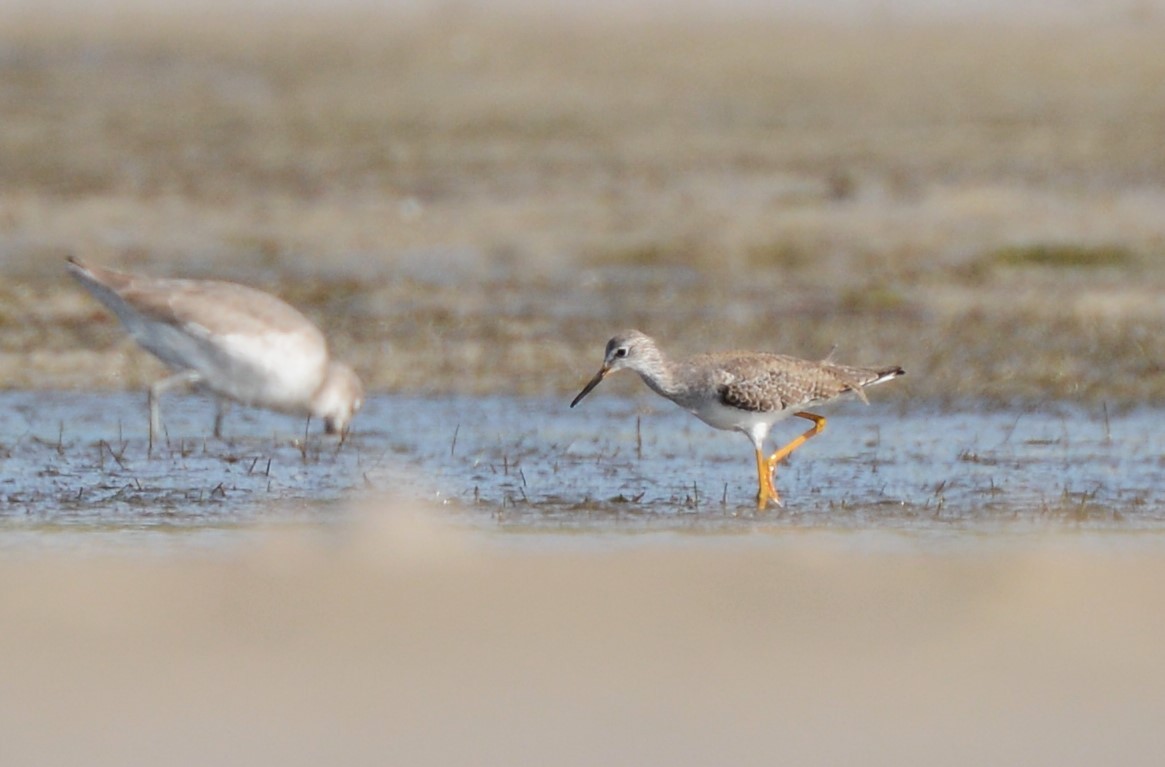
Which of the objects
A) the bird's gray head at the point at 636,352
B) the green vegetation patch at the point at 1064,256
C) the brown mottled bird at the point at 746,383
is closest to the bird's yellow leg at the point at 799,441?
the brown mottled bird at the point at 746,383

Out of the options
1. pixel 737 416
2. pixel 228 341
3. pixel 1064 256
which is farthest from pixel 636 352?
pixel 1064 256

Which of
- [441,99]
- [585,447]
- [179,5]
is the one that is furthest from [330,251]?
A: [179,5]

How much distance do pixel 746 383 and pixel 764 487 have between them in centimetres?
67

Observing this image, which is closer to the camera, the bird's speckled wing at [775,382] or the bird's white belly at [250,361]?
the bird's speckled wing at [775,382]

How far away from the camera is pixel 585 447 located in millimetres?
10711

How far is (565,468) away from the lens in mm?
10102

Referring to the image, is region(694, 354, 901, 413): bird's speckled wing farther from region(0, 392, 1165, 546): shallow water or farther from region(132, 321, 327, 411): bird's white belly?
region(132, 321, 327, 411): bird's white belly

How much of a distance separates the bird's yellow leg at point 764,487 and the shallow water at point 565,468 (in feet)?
0.20

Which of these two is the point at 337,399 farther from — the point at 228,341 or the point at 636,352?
the point at 636,352

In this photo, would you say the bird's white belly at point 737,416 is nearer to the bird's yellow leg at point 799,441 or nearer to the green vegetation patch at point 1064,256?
the bird's yellow leg at point 799,441

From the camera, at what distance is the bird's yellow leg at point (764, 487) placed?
9219 millimetres

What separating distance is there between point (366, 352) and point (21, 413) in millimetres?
2815

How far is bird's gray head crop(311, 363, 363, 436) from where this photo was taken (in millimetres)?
10391

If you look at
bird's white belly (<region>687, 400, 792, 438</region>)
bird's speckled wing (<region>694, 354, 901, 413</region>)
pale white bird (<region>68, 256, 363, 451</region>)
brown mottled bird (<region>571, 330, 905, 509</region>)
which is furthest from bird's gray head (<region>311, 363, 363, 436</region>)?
bird's speckled wing (<region>694, 354, 901, 413</region>)
